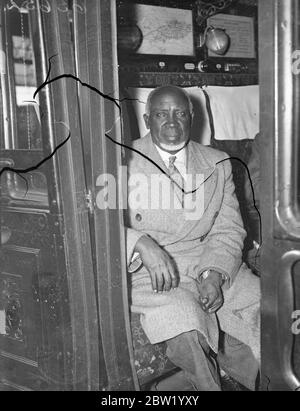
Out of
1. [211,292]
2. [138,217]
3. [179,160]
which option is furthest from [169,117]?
[211,292]

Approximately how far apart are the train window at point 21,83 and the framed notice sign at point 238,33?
1485 millimetres

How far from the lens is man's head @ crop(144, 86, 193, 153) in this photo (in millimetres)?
1789

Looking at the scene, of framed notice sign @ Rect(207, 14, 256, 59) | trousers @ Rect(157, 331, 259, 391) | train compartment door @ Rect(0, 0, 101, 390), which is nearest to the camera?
train compartment door @ Rect(0, 0, 101, 390)

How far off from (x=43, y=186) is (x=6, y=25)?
57 cm

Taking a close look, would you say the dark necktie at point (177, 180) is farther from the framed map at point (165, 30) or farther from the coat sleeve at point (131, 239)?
the framed map at point (165, 30)

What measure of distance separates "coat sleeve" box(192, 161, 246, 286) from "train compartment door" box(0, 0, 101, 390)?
0.51 meters

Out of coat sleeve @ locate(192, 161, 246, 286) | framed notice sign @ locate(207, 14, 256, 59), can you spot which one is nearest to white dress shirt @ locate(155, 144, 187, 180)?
coat sleeve @ locate(192, 161, 246, 286)

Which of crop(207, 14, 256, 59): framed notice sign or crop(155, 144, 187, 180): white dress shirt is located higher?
crop(207, 14, 256, 59): framed notice sign

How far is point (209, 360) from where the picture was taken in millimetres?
1812

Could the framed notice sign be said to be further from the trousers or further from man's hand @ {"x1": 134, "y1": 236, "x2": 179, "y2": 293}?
the trousers

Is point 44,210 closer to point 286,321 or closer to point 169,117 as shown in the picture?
point 169,117

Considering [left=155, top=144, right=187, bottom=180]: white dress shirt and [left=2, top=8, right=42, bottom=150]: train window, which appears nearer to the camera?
[left=2, top=8, right=42, bottom=150]: train window

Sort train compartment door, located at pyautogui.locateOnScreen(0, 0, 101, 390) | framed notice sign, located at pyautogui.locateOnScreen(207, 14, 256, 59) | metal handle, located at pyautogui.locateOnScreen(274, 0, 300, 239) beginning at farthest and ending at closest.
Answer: framed notice sign, located at pyautogui.locateOnScreen(207, 14, 256, 59) → train compartment door, located at pyautogui.locateOnScreen(0, 0, 101, 390) → metal handle, located at pyautogui.locateOnScreen(274, 0, 300, 239)

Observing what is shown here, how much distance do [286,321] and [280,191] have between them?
0.38 metres
